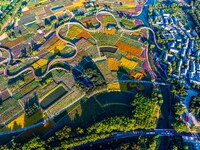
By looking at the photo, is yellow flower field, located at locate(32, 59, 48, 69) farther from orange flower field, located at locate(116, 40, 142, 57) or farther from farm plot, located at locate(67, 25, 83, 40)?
orange flower field, located at locate(116, 40, 142, 57)

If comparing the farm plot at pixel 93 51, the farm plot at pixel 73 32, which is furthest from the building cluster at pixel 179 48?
the farm plot at pixel 73 32

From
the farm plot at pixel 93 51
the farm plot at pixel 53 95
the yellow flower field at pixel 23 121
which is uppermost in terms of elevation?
the farm plot at pixel 93 51

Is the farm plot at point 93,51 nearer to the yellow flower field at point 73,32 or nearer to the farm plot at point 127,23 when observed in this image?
the yellow flower field at point 73,32

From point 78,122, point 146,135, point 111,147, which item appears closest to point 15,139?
point 78,122

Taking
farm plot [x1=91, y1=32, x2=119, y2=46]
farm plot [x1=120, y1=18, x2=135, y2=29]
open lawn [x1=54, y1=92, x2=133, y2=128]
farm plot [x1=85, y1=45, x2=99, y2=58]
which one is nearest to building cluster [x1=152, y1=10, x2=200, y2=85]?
farm plot [x1=120, y1=18, x2=135, y2=29]

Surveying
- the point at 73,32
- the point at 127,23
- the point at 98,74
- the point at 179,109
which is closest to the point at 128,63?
the point at 98,74

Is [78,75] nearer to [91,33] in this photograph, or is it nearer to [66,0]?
[91,33]
